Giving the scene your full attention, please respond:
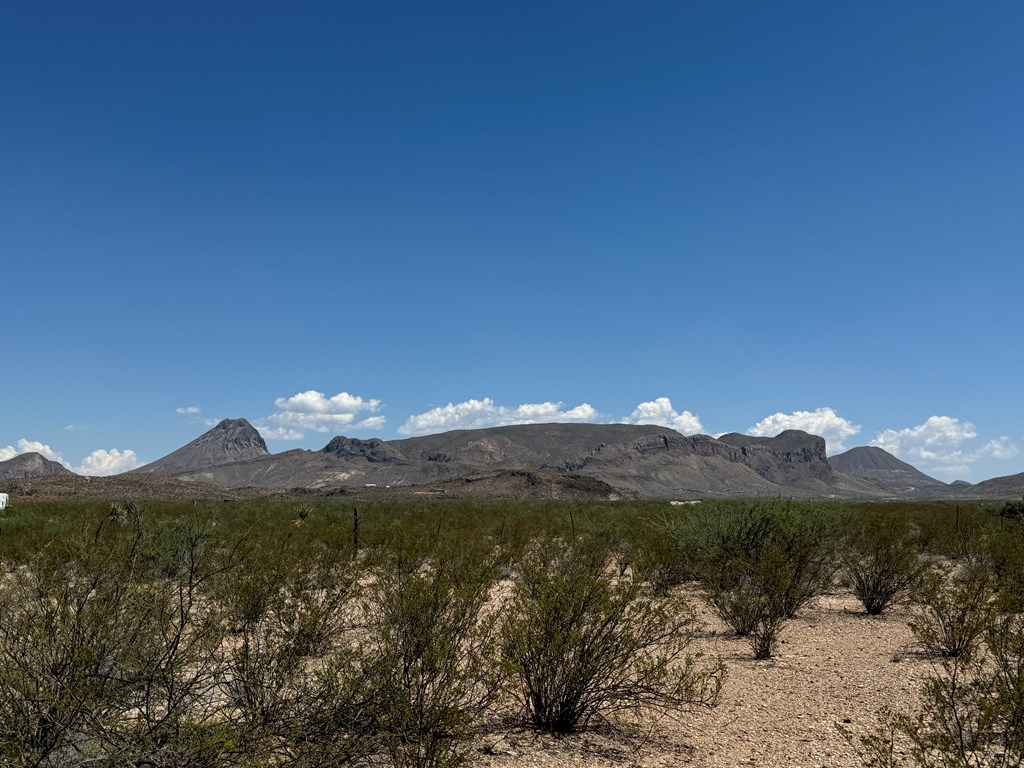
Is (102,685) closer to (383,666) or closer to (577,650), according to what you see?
(383,666)

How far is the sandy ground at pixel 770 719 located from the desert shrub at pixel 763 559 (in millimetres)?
520

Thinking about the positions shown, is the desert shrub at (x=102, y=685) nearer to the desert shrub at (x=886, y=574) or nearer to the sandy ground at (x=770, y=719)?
the sandy ground at (x=770, y=719)

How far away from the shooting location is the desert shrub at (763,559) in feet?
34.6

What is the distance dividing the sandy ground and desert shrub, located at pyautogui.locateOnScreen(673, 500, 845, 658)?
0.52 m

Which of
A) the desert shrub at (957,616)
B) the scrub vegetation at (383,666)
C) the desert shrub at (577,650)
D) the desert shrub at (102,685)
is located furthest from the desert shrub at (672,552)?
the desert shrub at (102,685)

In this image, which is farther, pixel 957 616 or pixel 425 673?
pixel 957 616

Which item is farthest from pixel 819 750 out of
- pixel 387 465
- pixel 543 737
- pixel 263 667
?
pixel 387 465

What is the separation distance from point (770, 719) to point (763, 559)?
4787mm

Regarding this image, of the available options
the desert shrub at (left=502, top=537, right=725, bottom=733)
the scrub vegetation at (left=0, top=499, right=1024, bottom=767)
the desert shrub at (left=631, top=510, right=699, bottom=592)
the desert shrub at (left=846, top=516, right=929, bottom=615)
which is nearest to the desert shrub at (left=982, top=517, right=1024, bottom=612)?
the scrub vegetation at (left=0, top=499, right=1024, bottom=767)

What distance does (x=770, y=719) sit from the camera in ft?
23.2

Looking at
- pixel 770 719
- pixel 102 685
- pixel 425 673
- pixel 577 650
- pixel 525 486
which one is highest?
pixel 102 685

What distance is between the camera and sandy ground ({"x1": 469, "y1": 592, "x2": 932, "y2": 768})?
6.03 m

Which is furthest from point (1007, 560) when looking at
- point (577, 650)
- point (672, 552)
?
point (577, 650)

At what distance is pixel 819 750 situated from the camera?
615cm
